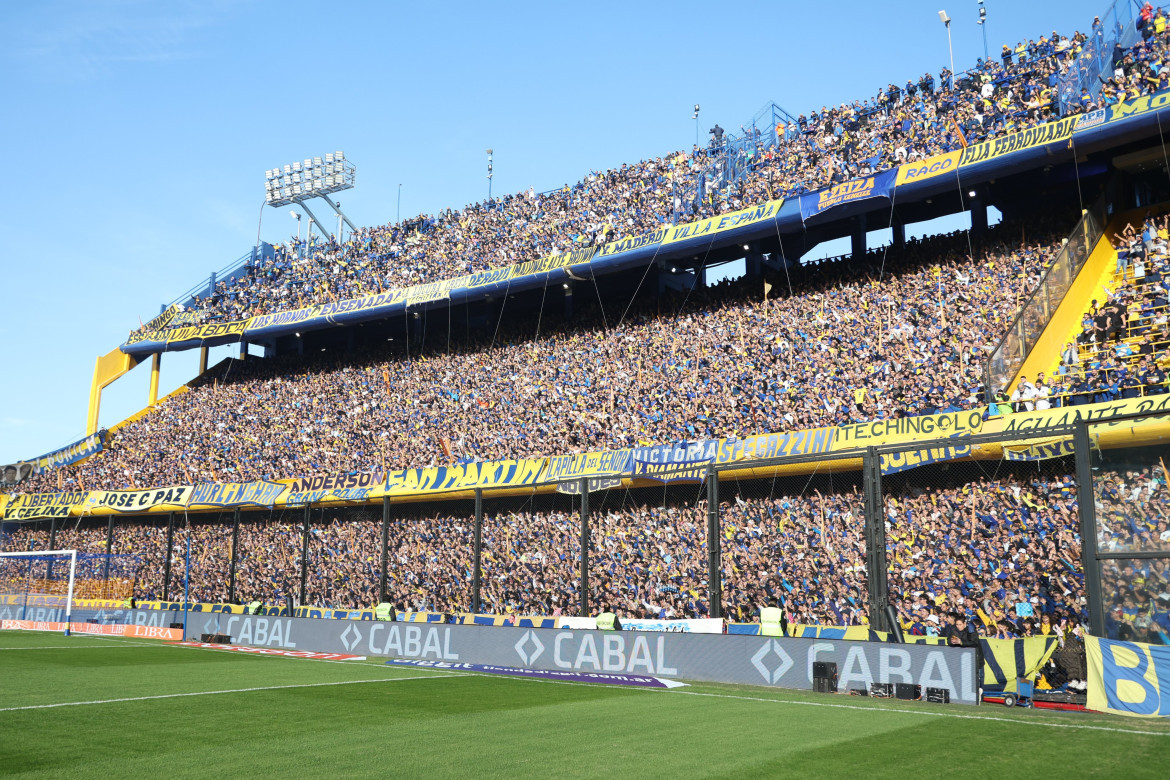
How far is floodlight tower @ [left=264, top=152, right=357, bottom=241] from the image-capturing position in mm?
54500

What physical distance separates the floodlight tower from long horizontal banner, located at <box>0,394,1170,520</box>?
2334 cm

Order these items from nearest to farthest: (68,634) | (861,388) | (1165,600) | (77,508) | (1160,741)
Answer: (1160,741), (1165,600), (861,388), (68,634), (77,508)

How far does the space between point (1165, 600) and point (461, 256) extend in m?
30.0

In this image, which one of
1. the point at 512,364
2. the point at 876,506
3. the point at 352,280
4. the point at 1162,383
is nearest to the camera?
the point at 876,506

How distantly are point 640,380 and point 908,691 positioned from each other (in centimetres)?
1588

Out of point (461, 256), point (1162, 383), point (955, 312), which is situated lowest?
point (1162, 383)

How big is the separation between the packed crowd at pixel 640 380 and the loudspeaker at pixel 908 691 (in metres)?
8.09

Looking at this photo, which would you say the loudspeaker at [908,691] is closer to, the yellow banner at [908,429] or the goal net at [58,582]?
Answer: the yellow banner at [908,429]

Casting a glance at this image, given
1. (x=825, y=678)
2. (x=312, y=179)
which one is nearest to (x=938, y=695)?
(x=825, y=678)

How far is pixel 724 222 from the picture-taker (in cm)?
2852

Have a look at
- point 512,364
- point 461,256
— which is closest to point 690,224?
point 512,364

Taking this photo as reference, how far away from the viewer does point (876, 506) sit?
1520cm

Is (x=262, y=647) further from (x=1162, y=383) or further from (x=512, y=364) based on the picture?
(x=1162, y=383)

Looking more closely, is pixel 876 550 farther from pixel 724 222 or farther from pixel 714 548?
pixel 724 222
